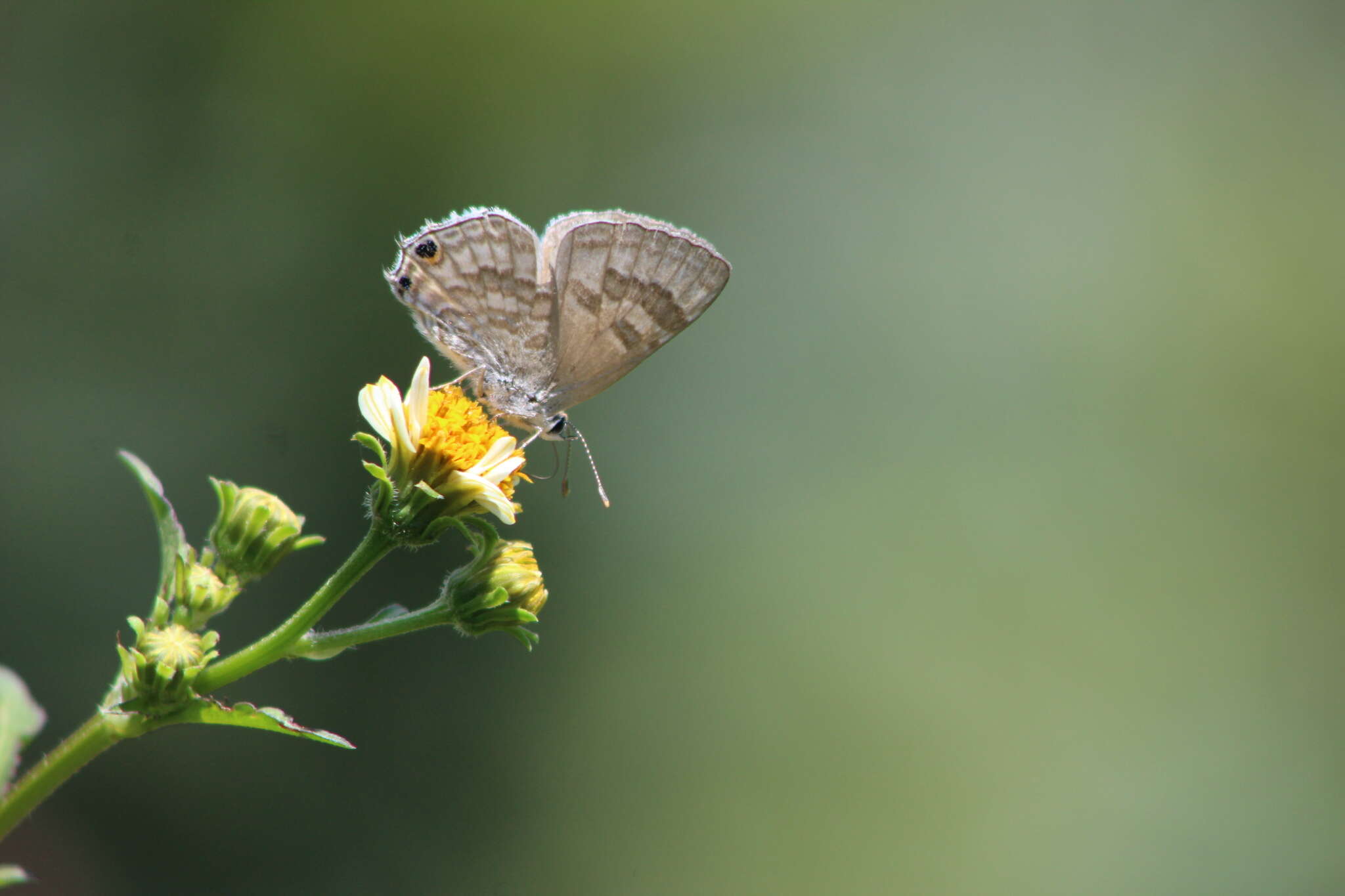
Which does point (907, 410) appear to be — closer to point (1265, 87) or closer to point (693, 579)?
point (693, 579)

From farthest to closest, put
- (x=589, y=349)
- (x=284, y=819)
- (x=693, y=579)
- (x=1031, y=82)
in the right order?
(x=1031, y=82) → (x=693, y=579) → (x=284, y=819) → (x=589, y=349)

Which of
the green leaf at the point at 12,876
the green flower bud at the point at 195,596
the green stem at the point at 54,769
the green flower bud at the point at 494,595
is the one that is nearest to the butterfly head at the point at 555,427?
the green flower bud at the point at 494,595

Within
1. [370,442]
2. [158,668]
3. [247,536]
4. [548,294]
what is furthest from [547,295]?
[158,668]

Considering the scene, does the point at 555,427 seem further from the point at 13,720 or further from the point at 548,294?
the point at 13,720

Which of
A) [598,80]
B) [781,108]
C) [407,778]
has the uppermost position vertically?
[598,80]

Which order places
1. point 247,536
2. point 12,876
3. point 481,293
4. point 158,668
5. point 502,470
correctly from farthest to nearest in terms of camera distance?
point 481,293 → point 502,470 → point 247,536 → point 158,668 → point 12,876

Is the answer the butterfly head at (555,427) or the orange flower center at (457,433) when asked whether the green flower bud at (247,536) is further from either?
the butterfly head at (555,427)

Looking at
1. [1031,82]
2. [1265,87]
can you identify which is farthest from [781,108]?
[1265,87]
